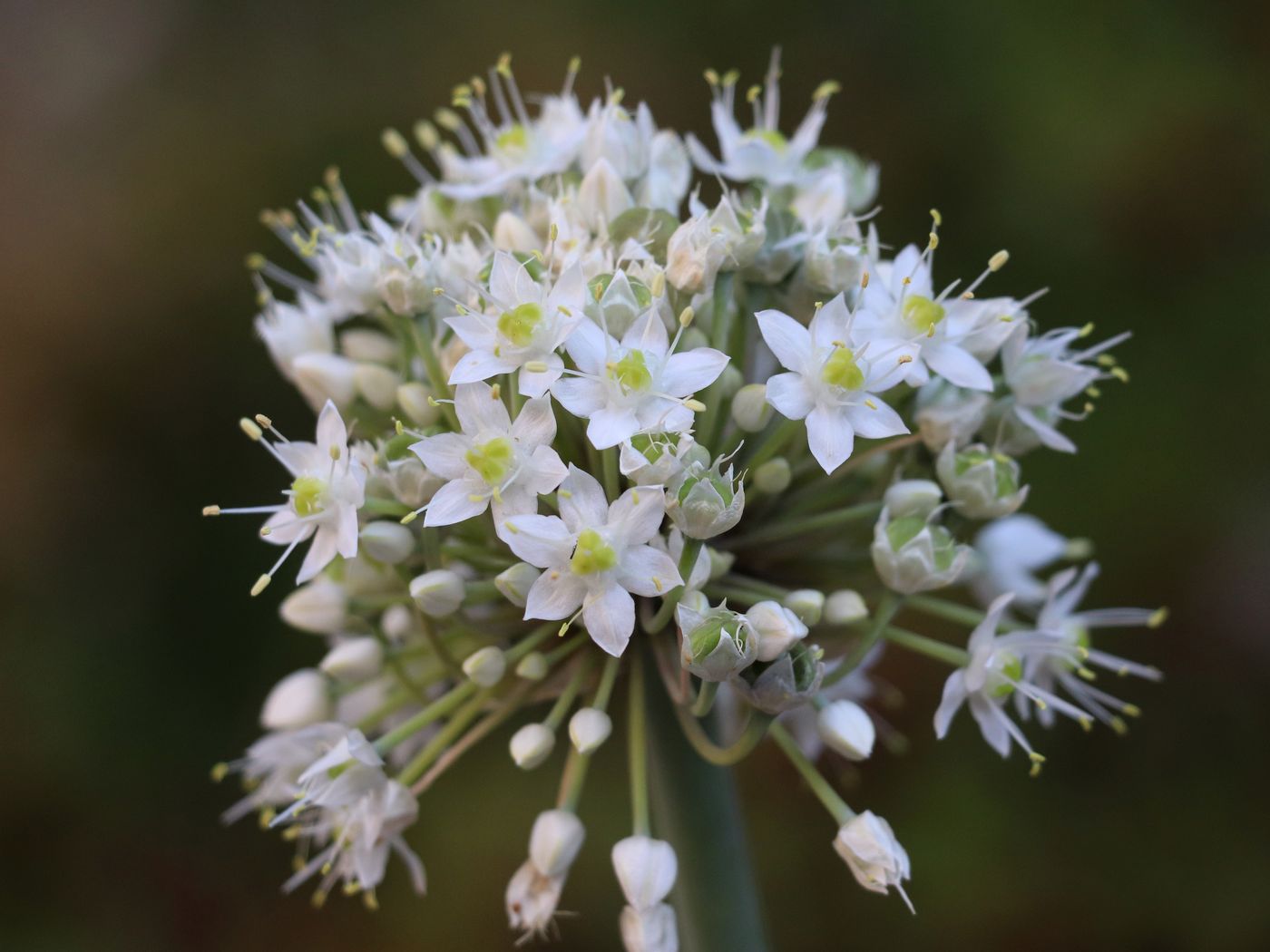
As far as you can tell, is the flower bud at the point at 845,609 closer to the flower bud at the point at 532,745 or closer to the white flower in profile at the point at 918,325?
the white flower in profile at the point at 918,325

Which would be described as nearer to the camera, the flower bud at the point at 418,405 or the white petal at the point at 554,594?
the white petal at the point at 554,594

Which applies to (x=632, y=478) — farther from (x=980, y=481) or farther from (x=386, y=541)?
(x=980, y=481)

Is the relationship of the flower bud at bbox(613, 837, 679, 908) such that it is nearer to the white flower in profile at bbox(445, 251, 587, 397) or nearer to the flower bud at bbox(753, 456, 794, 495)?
the flower bud at bbox(753, 456, 794, 495)

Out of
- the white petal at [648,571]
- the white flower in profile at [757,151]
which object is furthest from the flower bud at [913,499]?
the white flower in profile at [757,151]

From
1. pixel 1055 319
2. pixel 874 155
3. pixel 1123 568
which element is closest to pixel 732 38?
pixel 874 155

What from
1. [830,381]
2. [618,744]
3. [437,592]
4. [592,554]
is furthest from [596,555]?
[618,744]

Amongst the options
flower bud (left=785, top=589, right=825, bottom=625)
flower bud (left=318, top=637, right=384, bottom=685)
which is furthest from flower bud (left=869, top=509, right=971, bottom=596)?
flower bud (left=318, top=637, right=384, bottom=685)

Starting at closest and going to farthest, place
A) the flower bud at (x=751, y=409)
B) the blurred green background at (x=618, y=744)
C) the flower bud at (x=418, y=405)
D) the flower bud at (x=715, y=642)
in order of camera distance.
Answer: the flower bud at (x=715, y=642) < the flower bud at (x=751, y=409) < the flower bud at (x=418, y=405) < the blurred green background at (x=618, y=744)
